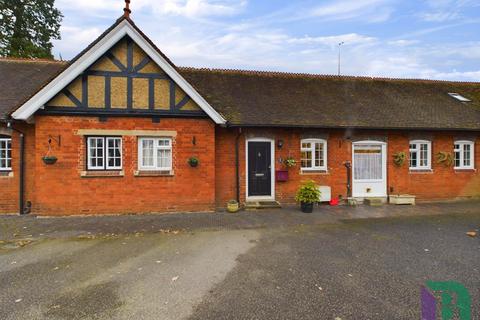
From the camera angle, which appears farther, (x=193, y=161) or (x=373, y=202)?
(x=373, y=202)

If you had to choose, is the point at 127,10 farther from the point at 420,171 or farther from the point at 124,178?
the point at 420,171

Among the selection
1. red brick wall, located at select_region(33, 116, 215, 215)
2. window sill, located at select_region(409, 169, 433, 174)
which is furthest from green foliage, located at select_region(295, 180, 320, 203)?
window sill, located at select_region(409, 169, 433, 174)

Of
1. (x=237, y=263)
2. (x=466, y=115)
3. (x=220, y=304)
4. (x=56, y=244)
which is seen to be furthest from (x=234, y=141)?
(x=466, y=115)

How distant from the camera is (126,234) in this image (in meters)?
6.74

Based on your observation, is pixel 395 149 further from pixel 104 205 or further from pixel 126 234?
pixel 104 205

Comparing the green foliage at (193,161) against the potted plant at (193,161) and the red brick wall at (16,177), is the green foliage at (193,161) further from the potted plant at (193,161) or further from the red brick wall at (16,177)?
the red brick wall at (16,177)

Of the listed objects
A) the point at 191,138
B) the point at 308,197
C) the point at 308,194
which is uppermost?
the point at 191,138

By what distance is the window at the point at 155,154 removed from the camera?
893cm

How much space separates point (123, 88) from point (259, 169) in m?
5.70

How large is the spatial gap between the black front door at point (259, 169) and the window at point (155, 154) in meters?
3.12

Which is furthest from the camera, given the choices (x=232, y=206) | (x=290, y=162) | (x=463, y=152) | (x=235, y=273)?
(x=463, y=152)

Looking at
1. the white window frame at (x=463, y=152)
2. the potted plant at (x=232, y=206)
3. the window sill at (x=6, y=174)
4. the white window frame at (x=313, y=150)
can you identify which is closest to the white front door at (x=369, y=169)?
the white window frame at (x=313, y=150)

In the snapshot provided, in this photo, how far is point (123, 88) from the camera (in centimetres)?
863

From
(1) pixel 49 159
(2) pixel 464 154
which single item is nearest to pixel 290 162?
(1) pixel 49 159
